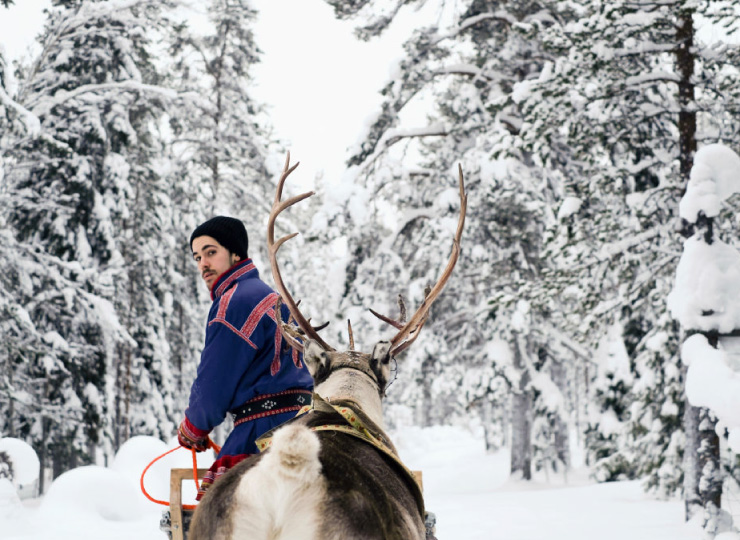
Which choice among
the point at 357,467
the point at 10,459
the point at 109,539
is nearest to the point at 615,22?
the point at 357,467

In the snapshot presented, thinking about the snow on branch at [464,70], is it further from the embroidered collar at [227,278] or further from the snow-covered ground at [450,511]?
the embroidered collar at [227,278]

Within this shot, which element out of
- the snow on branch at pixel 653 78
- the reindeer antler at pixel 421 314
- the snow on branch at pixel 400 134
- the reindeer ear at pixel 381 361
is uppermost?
the snow on branch at pixel 400 134

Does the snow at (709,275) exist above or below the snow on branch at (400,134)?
below

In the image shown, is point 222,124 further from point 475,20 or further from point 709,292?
point 709,292

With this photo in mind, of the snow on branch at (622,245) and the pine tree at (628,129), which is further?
the snow on branch at (622,245)

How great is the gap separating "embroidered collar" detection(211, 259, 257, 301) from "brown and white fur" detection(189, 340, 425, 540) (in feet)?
4.91

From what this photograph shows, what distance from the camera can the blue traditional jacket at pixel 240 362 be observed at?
11.3ft

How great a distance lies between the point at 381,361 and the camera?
3.72 metres

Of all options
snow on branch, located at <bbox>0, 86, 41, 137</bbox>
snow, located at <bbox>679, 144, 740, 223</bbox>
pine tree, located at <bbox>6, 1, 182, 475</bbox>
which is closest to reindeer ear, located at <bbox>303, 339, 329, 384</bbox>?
snow, located at <bbox>679, 144, 740, 223</bbox>

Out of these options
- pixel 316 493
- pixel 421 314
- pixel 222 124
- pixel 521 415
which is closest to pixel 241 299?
pixel 421 314

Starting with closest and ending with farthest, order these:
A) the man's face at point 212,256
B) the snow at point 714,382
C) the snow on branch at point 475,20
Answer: the man's face at point 212,256 < the snow at point 714,382 < the snow on branch at point 475,20

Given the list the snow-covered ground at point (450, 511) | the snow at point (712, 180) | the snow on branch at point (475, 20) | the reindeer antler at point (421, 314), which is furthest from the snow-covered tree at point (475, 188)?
the reindeer antler at point (421, 314)

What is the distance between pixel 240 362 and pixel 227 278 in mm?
519

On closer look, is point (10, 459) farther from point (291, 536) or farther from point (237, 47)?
point (237, 47)
